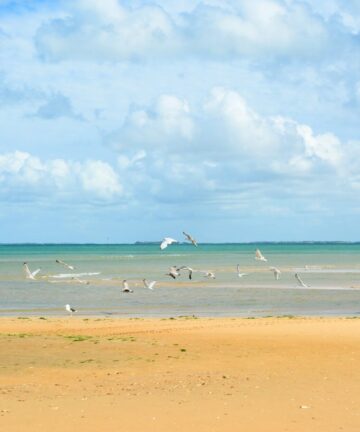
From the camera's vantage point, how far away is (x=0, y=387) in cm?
1491

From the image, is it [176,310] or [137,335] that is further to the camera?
[176,310]

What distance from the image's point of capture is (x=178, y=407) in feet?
41.6

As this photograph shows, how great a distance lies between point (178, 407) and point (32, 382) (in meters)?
3.90

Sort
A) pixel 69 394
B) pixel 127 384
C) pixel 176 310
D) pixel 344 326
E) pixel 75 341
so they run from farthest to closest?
1. pixel 176 310
2. pixel 344 326
3. pixel 75 341
4. pixel 127 384
5. pixel 69 394

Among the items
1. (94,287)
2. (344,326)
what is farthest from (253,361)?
(94,287)

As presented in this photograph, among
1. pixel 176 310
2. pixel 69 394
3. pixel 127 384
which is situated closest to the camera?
pixel 69 394

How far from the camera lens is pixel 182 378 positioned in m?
15.6

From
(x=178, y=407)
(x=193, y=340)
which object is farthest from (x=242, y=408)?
(x=193, y=340)

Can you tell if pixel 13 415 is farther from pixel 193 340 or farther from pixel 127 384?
pixel 193 340

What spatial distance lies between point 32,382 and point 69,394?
160 centimetres

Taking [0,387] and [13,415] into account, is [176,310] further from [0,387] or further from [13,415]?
[13,415]

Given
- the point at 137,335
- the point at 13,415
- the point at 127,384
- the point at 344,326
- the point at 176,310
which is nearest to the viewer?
the point at 13,415

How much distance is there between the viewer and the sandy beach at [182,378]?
38.7 ft

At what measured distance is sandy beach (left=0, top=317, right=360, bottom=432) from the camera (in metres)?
11.8
